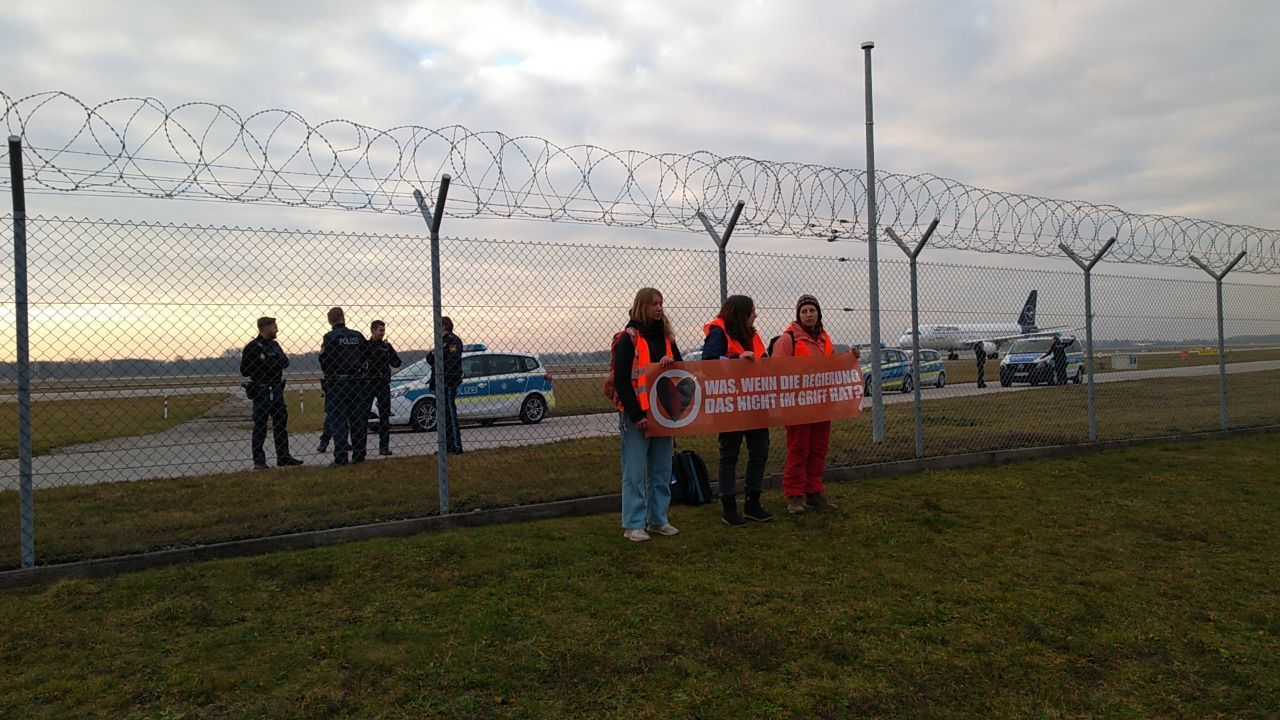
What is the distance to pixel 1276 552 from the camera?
5293mm

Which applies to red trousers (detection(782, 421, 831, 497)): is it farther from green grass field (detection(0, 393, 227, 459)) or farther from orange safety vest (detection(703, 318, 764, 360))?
green grass field (detection(0, 393, 227, 459))

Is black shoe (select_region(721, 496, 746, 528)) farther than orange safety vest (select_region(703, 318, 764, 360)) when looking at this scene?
No

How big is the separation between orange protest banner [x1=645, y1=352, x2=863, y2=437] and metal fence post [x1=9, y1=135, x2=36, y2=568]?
357 cm

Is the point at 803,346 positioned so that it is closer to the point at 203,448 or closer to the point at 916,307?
the point at 916,307

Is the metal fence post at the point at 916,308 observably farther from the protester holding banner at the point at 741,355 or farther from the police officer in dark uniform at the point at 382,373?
the police officer in dark uniform at the point at 382,373

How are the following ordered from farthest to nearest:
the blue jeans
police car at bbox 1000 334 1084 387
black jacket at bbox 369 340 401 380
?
police car at bbox 1000 334 1084 387
black jacket at bbox 369 340 401 380
the blue jeans

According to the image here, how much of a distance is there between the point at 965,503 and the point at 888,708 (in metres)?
3.74

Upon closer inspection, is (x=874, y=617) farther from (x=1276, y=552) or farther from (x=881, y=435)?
(x=881, y=435)

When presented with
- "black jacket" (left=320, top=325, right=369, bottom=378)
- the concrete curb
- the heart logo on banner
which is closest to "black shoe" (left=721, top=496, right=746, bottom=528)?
the heart logo on banner

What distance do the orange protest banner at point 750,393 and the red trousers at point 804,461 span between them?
0.11 meters

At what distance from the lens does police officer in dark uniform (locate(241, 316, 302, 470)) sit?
5.78 m

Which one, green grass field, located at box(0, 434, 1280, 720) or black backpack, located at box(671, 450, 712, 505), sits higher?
black backpack, located at box(671, 450, 712, 505)

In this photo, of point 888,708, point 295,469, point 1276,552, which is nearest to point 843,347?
point 1276,552

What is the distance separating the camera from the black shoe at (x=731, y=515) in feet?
18.7
